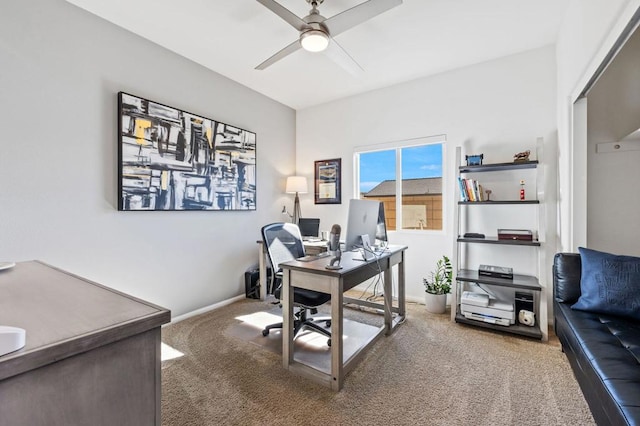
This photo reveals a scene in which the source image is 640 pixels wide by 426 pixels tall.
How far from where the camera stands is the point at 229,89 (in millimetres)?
3400

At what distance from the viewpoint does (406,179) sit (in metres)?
3.61

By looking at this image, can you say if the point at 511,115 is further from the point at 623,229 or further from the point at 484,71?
the point at 623,229

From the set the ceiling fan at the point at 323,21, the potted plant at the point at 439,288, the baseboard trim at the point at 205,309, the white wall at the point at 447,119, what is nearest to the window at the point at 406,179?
the white wall at the point at 447,119

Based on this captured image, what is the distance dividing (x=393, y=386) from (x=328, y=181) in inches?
111

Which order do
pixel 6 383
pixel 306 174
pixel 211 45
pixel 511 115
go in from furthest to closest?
1. pixel 306 174
2. pixel 511 115
3. pixel 211 45
4. pixel 6 383

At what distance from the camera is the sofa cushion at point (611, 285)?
1.65 m

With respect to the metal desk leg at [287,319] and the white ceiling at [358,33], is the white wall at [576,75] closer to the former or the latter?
the white ceiling at [358,33]

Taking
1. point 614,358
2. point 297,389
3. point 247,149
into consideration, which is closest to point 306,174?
point 247,149

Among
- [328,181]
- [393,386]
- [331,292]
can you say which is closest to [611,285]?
[393,386]

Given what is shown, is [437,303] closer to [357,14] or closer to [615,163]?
[615,163]

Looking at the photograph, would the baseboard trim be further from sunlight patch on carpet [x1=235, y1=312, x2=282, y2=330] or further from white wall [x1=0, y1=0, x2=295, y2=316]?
sunlight patch on carpet [x1=235, y1=312, x2=282, y2=330]

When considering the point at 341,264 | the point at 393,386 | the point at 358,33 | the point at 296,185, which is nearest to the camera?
the point at 393,386

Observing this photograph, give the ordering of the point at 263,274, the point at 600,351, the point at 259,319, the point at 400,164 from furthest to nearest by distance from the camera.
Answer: the point at 400,164, the point at 263,274, the point at 259,319, the point at 600,351

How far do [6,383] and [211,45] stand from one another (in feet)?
9.65
